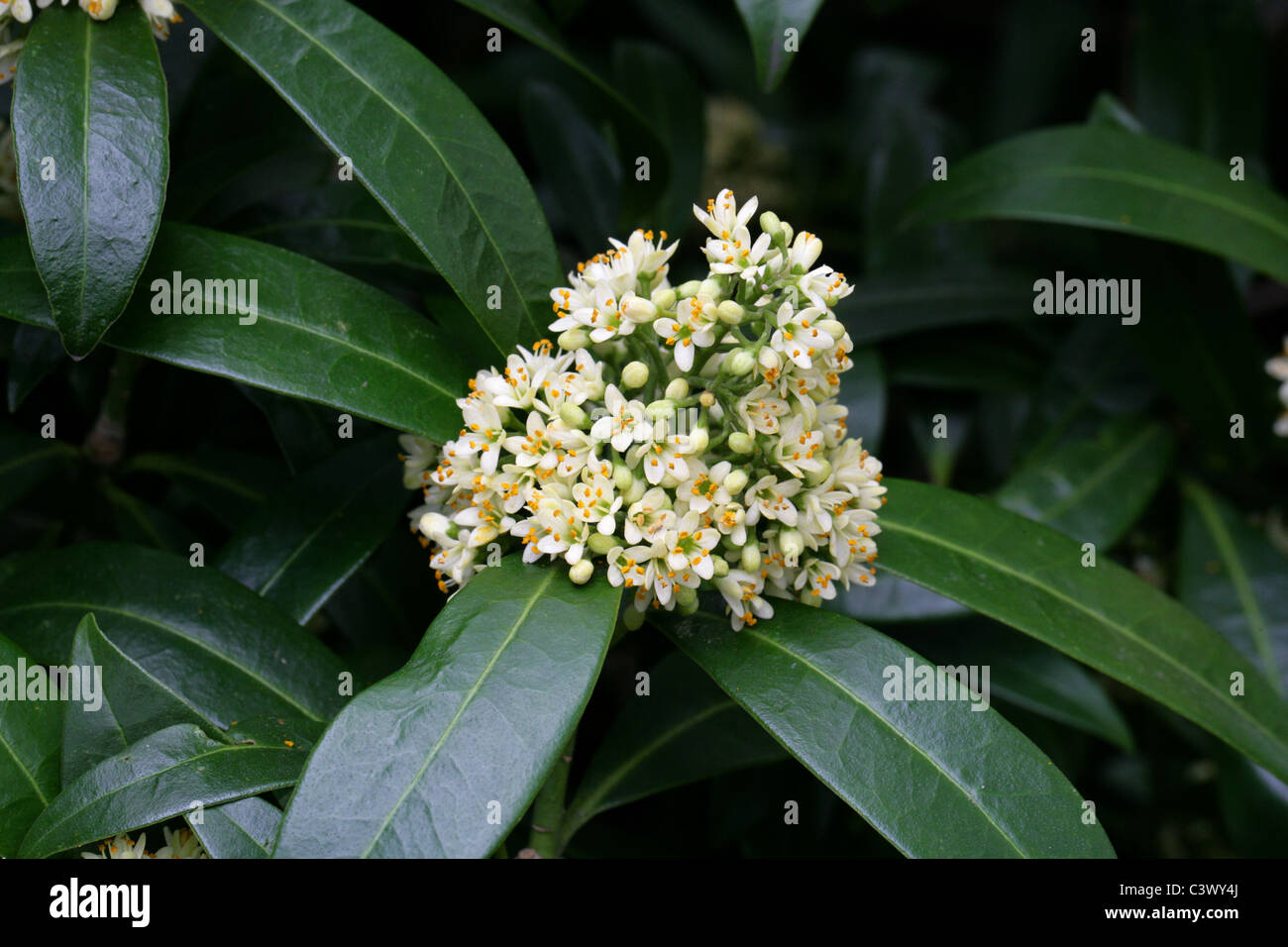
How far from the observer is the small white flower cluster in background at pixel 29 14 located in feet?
5.02

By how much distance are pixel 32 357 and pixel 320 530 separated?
0.55 m

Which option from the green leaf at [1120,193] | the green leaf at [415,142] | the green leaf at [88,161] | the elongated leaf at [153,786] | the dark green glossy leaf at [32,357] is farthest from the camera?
the green leaf at [1120,193]

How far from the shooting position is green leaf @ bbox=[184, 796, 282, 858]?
4.22ft

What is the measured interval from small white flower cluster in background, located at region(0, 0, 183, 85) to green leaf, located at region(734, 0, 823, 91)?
903mm

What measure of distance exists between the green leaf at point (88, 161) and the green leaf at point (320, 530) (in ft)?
1.58

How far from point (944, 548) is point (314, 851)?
1073mm

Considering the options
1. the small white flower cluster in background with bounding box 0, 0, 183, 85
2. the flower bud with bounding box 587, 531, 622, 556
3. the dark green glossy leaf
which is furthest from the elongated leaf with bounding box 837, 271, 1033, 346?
the dark green glossy leaf

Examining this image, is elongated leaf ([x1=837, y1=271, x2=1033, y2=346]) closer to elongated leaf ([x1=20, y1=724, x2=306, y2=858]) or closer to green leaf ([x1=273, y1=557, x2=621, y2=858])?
green leaf ([x1=273, y1=557, x2=621, y2=858])

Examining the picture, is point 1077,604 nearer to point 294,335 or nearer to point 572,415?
point 572,415

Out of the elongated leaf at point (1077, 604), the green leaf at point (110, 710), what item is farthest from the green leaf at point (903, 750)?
the green leaf at point (110, 710)

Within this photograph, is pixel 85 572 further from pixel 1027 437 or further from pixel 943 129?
pixel 943 129

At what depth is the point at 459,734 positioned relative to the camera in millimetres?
1190

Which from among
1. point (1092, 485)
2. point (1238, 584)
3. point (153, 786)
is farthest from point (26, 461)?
point (1238, 584)

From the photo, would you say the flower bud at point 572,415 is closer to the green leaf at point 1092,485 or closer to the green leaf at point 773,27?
the green leaf at point 773,27
